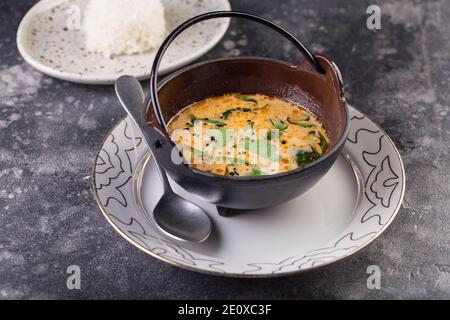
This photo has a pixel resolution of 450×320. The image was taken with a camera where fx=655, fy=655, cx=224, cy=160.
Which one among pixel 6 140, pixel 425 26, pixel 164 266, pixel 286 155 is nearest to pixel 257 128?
pixel 286 155

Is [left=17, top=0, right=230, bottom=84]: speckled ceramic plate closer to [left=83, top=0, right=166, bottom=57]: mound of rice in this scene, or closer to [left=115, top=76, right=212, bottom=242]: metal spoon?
[left=83, top=0, right=166, bottom=57]: mound of rice

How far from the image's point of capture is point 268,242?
1.44 metres

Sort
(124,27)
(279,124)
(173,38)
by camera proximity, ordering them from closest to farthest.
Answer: (173,38) → (279,124) → (124,27)

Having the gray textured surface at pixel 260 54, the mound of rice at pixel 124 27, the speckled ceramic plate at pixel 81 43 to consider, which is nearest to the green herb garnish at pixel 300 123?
the gray textured surface at pixel 260 54

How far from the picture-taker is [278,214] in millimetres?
1514

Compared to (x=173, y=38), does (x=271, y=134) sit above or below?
below

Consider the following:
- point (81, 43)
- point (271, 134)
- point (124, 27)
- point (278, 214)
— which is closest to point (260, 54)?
point (124, 27)

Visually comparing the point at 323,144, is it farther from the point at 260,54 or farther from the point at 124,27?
the point at 124,27

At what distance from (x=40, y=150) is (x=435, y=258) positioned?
108 centimetres

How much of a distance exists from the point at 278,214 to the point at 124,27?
99cm

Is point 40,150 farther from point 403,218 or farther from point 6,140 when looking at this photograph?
point 403,218

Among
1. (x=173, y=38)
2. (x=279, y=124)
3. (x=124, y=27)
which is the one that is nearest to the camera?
(x=173, y=38)

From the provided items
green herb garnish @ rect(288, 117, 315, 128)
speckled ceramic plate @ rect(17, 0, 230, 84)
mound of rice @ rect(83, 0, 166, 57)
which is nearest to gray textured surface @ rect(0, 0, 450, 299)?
speckled ceramic plate @ rect(17, 0, 230, 84)

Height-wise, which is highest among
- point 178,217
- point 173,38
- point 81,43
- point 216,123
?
point 173,38
